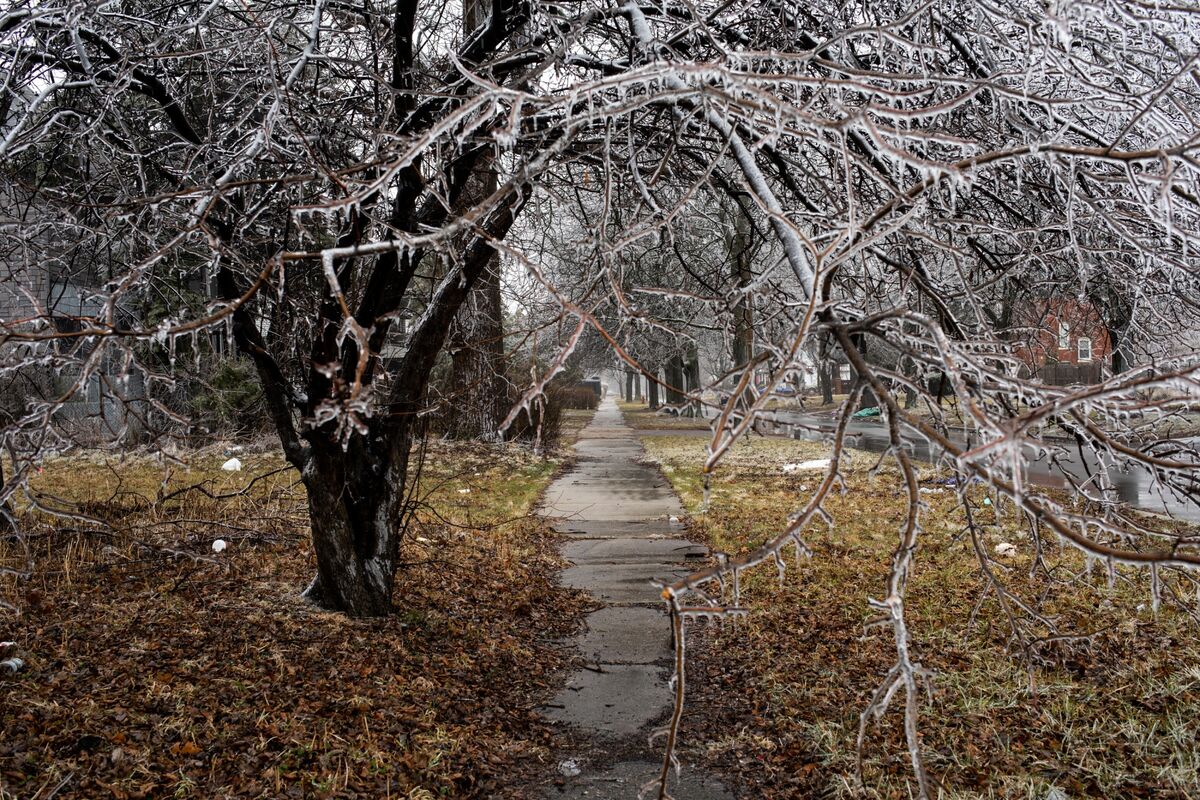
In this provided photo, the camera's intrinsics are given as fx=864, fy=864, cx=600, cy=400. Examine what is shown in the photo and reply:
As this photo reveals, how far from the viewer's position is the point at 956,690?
448cm

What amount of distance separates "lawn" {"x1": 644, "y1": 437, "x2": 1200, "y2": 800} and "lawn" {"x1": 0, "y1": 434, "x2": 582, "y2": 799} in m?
1.10

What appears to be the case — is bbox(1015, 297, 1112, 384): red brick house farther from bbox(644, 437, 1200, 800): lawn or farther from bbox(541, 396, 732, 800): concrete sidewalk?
bbox(541, 396, 732, 800): concrete sidewalk

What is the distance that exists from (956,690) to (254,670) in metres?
3.59

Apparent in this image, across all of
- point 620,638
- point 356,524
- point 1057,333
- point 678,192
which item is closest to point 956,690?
point 620,638

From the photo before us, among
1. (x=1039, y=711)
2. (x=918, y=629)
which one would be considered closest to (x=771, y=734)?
(x=1039, y=711)

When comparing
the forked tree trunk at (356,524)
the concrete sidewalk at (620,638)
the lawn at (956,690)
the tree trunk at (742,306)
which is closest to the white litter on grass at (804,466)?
the concrete sidewalk at (620,638)

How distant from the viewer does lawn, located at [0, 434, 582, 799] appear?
3445mm

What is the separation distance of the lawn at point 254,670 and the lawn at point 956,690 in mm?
1104

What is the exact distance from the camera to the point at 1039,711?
13.8 feet

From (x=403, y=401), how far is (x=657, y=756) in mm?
2329

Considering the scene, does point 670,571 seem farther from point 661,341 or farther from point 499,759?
point 661,341

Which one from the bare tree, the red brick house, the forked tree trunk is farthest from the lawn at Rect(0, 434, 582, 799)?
the red brick house

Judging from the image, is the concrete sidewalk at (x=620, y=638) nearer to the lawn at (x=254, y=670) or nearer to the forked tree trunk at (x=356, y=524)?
the lawn at (x=254, y=670)

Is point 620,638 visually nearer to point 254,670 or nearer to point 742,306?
point 254,670
